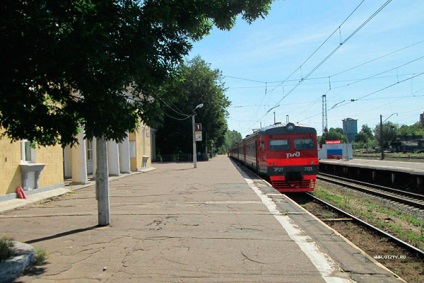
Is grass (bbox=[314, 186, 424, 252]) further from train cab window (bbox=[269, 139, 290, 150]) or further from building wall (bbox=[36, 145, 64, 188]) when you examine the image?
building wall (bbox=[36, 145, 64, 188])

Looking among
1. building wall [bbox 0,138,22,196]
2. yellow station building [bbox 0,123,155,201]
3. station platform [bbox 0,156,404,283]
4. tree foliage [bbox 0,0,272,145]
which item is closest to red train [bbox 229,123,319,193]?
station platform [bbox 0,156,404,283]

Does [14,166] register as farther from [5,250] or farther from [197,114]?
[197,114]

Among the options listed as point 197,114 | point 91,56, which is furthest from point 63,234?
point 197,114

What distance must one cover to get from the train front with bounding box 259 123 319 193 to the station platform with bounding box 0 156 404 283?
501cm

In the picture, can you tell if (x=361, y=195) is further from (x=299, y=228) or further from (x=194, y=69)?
(x=194, y=69)

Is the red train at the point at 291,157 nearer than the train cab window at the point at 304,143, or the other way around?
the red train at the point at 291,157

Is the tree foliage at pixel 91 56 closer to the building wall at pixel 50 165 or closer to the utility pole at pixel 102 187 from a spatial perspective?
the utility pole at pixel 102 187

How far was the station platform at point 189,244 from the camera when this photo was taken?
490cm

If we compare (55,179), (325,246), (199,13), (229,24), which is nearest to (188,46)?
(199,13)

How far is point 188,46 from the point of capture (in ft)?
18.2

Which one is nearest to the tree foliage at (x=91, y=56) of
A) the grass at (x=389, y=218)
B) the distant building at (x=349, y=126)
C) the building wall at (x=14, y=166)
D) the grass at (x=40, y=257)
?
the grass at (x=40, y=257)

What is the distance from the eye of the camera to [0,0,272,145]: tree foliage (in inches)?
163

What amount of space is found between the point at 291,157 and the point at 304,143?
3.03 feet

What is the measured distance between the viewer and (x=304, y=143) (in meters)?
16.3
